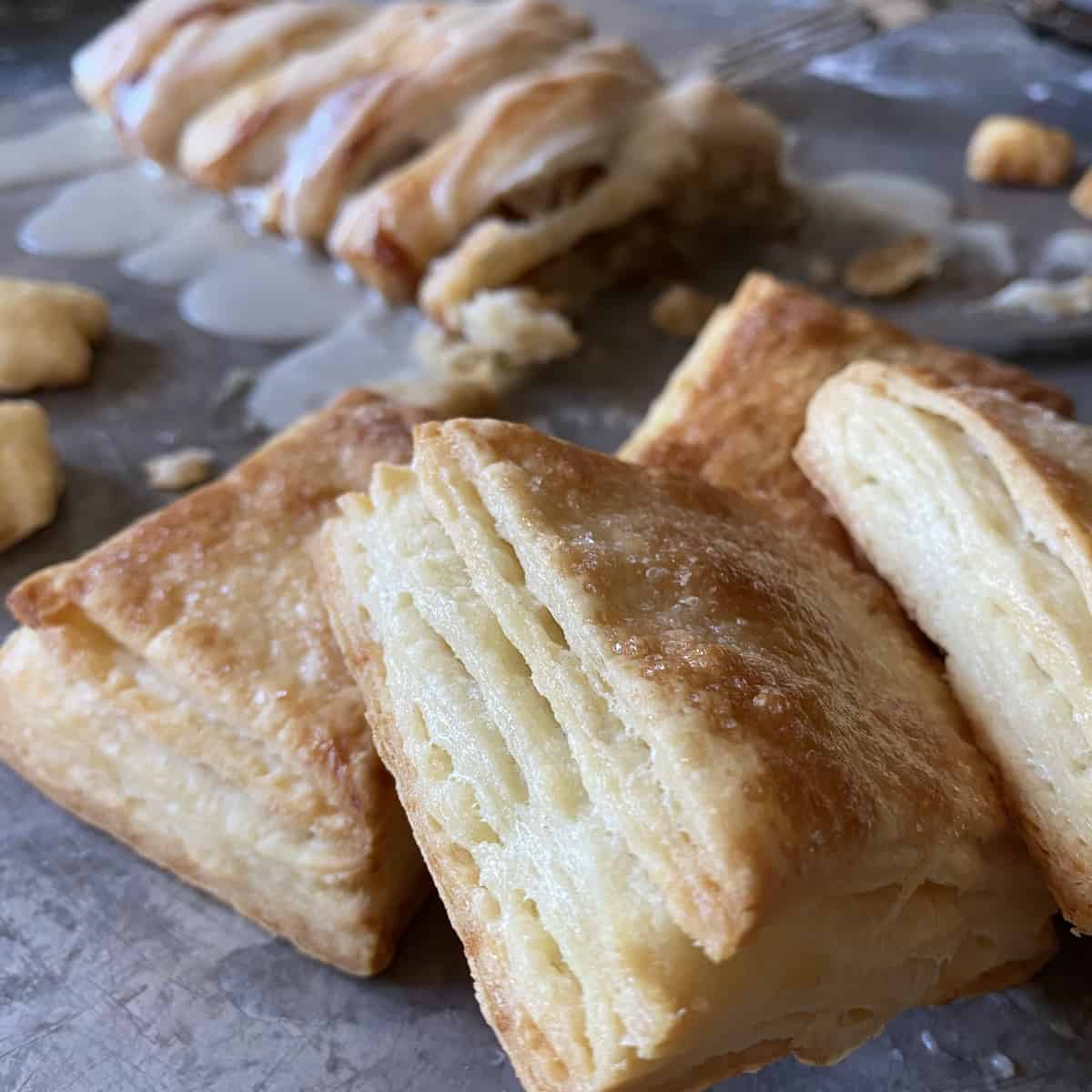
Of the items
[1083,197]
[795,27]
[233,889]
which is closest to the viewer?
→ [233,889]

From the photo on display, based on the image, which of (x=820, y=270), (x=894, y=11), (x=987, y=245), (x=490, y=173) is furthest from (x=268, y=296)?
(x=894, y=11)

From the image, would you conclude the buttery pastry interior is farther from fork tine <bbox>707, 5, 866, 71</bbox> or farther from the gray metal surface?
the gray metal surface

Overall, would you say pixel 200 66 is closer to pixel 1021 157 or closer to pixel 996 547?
pixel 1021 157

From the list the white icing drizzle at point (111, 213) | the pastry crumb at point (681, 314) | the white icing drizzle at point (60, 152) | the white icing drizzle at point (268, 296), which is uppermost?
the white icing drizzle at point (60, 152)

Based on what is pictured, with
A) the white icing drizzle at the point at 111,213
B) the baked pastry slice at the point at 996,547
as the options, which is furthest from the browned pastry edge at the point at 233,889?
the white icing drizzle at the point at 111,213

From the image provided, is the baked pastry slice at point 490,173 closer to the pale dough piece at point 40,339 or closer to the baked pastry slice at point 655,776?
the pale dough piece at point 40,339

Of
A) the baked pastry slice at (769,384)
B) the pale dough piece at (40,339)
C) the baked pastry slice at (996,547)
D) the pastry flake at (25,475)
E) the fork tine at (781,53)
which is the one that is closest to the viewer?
the baked pastry slice at (996,547)
